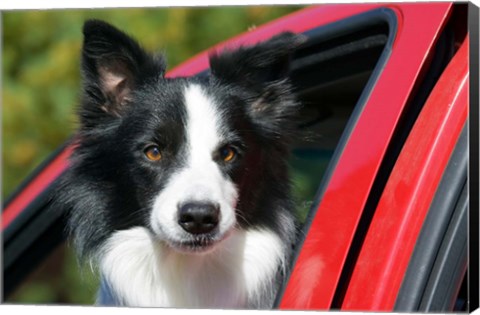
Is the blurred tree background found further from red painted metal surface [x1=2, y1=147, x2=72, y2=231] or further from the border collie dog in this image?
the border collie dog

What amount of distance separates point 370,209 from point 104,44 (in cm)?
102

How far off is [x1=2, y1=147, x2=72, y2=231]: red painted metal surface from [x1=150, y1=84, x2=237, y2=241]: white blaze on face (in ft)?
1.78

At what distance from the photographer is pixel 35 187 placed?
2.95 meters

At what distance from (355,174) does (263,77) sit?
29.8 inches

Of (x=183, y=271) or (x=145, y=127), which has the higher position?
(x=145, y=127)

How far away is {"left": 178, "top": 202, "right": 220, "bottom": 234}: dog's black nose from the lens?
2.31 m

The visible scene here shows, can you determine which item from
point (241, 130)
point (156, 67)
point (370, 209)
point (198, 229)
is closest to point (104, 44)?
point (156, 67)

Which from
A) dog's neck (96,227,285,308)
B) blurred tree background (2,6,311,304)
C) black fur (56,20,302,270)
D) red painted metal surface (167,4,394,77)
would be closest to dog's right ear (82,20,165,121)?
black fur (56,20,302,270)

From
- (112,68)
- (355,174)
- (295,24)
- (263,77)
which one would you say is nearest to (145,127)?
(112,68)

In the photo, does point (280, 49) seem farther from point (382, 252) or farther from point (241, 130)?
point (382, 252)

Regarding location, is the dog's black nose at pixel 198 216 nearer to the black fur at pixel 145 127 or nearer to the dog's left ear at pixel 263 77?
the black fur at pixel 145 127

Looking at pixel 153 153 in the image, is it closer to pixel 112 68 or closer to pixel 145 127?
pixel 145 127

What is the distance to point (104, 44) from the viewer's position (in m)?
2.59

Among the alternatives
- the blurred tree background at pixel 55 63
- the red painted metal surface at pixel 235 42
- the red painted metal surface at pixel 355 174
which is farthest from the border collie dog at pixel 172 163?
the blurred tree background at pixel 55 63
